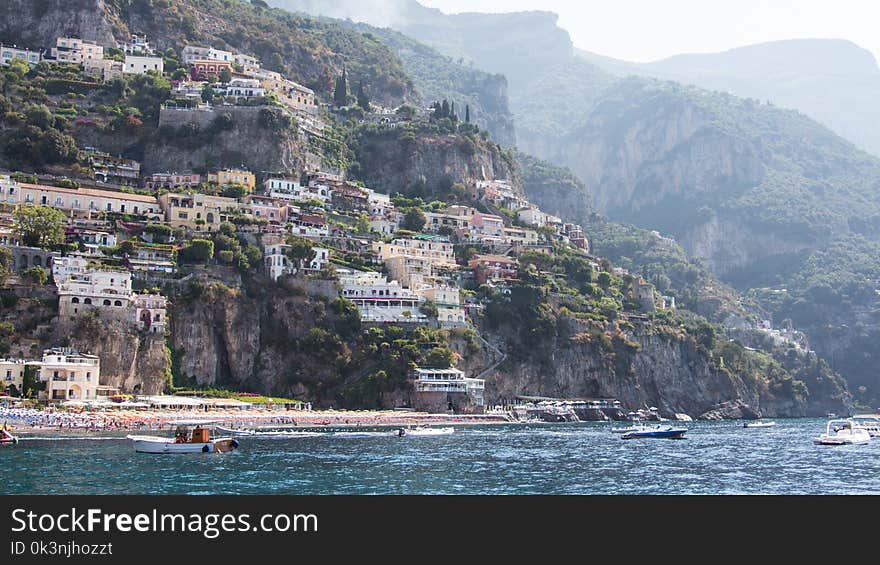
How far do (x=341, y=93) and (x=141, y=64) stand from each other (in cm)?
3510

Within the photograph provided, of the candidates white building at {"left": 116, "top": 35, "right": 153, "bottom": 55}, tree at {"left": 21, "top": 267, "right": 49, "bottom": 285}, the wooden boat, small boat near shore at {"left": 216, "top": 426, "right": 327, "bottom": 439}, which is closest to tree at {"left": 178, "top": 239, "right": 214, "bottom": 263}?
tree at {"left": 21, "top": 267, "right": 49, "bottom": 285}

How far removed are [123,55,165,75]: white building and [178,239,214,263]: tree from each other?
4456 cm

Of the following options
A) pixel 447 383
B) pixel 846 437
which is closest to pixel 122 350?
pixel 447 383

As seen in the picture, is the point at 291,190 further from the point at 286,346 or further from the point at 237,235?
the point at 286,346

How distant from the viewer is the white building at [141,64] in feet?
450

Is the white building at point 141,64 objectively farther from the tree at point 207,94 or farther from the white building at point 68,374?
the white building at point 68,374

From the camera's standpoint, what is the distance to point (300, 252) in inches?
4225

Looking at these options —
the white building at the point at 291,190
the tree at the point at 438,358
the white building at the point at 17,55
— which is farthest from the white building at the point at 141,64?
the tree at the point at 438,358

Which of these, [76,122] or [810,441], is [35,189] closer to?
[76,122]
